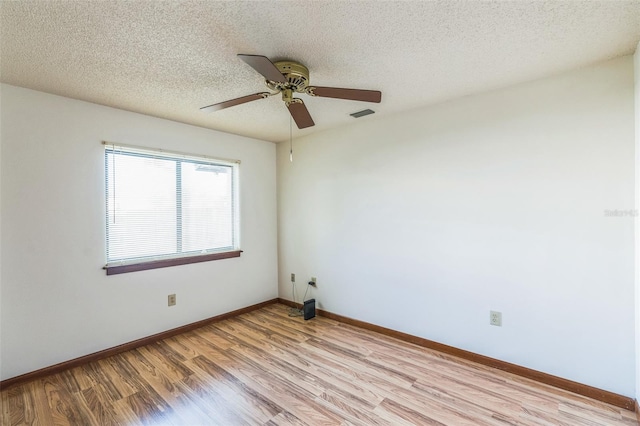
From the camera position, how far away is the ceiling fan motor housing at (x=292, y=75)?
5.97 ft

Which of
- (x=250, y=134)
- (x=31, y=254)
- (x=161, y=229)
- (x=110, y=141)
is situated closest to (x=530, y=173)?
(x=250, y=134)

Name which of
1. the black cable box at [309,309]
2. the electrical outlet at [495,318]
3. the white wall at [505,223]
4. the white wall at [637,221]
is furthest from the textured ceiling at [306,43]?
the black cable box at [309,309]

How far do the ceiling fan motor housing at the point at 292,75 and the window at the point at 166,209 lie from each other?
1.84 meters

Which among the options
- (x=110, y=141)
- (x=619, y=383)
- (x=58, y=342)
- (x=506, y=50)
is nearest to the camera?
(x=506, y=50)

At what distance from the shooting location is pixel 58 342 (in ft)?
7.83

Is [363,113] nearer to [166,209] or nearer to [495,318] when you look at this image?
[495,318]

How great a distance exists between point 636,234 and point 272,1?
260cm

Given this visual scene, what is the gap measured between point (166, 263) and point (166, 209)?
58 centimetres

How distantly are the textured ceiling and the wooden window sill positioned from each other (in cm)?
156

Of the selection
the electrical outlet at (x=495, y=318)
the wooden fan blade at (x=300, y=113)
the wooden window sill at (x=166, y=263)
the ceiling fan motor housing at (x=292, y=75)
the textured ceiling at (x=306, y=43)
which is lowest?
the electrical outlet at (x=495, y=318)

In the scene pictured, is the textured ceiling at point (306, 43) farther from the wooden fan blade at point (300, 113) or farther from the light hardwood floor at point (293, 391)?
the light hardwood floor at point (293, 391)

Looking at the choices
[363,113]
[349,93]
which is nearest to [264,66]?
[349,93]

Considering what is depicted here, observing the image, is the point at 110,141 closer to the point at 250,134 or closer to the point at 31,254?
the point at 31,254

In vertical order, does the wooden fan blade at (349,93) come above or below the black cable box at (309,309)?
above
